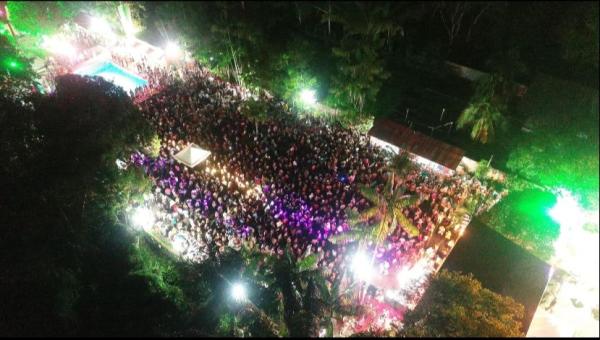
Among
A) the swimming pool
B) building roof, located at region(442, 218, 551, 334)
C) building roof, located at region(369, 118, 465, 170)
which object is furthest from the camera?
the swimming pool

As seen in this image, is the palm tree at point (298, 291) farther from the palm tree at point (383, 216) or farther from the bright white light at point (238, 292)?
the palm tree at point (383, 216)

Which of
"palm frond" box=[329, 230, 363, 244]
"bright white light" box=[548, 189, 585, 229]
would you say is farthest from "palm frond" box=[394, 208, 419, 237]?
"bright white light" box=[548, 189, 585, 229]

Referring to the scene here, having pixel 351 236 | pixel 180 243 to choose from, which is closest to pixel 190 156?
pixel 180 243

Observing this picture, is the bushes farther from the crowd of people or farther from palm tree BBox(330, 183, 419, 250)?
palm tree BBox(330, 183, 419, 250)

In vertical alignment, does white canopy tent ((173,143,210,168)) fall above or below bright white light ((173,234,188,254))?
above

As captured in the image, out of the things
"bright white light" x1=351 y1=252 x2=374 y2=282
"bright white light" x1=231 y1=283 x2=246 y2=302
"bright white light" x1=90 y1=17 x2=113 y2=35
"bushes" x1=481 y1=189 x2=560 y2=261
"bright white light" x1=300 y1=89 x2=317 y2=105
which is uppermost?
"bright white light" x1=90 y1=17 x2=113 y2=35

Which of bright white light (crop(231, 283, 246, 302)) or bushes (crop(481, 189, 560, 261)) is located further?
bushes (crop(481, 189, 560, 261))

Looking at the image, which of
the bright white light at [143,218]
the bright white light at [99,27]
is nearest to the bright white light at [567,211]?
the bright white light at [143,218]
